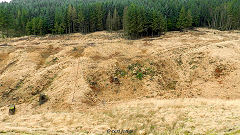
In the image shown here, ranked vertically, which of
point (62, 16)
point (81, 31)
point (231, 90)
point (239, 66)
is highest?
point (62, 16)

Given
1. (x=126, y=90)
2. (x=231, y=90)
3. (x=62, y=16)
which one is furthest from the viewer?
(x=62, y=16)

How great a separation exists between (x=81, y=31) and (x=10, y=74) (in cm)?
6310

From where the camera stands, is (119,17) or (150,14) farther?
(119,17)

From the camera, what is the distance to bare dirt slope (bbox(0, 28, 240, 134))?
1586cm

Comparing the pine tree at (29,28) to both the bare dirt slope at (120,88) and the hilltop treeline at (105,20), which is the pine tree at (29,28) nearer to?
the hilltop treeline at (105,20)

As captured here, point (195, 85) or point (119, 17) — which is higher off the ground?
point (119, 17)

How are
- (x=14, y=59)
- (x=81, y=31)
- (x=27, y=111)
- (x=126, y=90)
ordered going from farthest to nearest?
(x=81, y=31) < (x=14, y=59) < (x=126, y=90) < (x=27, y=111)

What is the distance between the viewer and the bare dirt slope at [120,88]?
15863 mm

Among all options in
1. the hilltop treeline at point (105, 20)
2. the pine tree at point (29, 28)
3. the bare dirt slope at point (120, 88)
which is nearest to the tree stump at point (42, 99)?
the bare dirt slope at point (120, 88)

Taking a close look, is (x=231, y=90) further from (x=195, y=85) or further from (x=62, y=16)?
(x=62, y=16)

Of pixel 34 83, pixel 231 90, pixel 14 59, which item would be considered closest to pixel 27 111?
pixel 34 83

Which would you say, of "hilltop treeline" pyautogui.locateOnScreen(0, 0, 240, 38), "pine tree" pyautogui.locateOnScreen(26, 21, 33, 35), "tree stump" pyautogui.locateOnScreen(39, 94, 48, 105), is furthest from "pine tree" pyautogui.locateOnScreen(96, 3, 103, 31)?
"tree stump" pyautogui.locateOnScreen(39, 94, 48, 105)

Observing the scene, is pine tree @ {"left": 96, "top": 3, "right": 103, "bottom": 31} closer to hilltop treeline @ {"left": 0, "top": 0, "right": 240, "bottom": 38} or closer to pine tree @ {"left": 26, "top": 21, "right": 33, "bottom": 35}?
hilltop treeline @ {"left": 0, "top": 0, "right": 240, "bottom": 38}

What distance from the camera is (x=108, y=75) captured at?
3147cm
